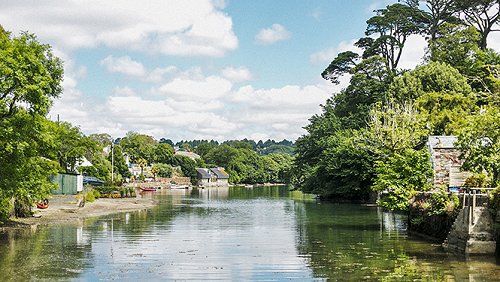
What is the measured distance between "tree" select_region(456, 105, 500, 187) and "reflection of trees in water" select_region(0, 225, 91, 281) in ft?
53.4

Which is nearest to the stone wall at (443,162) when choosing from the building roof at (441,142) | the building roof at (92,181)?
the building roof at (441,142)

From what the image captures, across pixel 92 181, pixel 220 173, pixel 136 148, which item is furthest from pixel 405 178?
pixel 220 173

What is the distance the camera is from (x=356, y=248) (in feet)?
83.8

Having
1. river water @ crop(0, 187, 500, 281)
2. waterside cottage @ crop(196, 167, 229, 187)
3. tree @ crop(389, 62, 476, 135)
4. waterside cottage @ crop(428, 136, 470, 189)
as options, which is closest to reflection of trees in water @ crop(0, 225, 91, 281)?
river water @ crop(0, 187, 500, 281)

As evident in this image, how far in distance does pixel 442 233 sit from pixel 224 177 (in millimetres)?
143081

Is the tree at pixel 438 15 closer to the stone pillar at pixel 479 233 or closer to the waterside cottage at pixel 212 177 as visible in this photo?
the stone pillar at pixel 479 233

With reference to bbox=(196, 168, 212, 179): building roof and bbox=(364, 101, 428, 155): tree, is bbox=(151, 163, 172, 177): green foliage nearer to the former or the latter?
bbox=(196, 168, 212, 179): building roof

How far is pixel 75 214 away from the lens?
44688 millimetres

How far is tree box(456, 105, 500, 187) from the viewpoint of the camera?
25.1 meters

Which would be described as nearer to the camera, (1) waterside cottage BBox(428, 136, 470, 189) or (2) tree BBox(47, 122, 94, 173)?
(1) waterside cottage BBox(428, 136, 470, 189)

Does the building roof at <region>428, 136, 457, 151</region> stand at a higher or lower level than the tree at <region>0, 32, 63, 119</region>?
lower

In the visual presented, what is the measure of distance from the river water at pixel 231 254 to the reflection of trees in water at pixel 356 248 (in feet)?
0.12

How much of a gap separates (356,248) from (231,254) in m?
5.45

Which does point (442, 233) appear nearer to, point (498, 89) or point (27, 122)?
point (498, 89)
